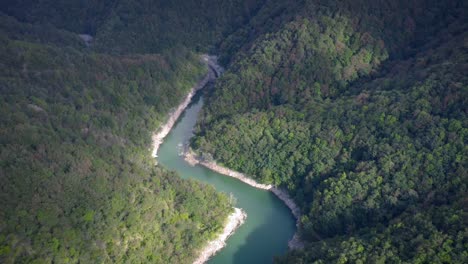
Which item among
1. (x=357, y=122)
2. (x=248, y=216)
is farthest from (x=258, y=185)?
(x=357, y=122)

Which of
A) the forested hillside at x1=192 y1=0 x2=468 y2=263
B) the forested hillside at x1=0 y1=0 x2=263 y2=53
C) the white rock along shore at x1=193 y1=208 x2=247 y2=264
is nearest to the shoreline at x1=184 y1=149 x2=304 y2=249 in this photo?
the forested hillside at x1=192 y1=0 x2=468 y2=263

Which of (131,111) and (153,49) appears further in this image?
(153,49)

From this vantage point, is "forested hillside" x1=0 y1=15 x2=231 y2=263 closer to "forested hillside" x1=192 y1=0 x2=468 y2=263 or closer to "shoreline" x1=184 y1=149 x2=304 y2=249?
"shoreline" x1=184 y1=149 x2=304 y2=249

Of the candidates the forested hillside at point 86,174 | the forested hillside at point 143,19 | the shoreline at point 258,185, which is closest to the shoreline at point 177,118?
the forested hillside at point 86,174

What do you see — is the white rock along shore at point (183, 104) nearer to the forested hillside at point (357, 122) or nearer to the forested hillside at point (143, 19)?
the forested hillside at point (357, 122)

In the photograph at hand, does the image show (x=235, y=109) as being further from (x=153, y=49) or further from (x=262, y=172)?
(x=153, y=49)

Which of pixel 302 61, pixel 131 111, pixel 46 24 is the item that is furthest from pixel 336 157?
pixel 46 24
